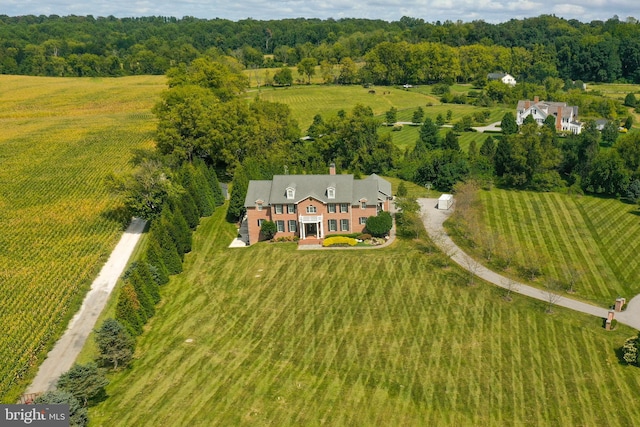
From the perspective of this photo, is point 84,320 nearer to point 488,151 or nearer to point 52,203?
point 52,203

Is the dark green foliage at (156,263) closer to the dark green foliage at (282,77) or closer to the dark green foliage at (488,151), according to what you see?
the dark green foliage at (488,151)

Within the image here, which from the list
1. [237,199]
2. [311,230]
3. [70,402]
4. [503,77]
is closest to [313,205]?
[311,230]

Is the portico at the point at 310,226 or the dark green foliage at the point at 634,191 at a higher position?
the portico at the point at 310,226

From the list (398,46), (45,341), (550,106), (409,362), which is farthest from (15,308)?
(398,46)

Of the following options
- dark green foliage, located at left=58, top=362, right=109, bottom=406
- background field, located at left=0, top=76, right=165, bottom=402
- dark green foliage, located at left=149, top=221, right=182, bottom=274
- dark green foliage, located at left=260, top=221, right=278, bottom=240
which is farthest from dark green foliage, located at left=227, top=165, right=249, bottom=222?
Result: dark green foliage, located at left=58, top=362, right=109, bottom=406

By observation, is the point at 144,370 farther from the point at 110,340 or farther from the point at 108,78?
the point at 108,78

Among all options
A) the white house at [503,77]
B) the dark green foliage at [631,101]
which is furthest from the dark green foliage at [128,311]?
the white house at [503,77]
